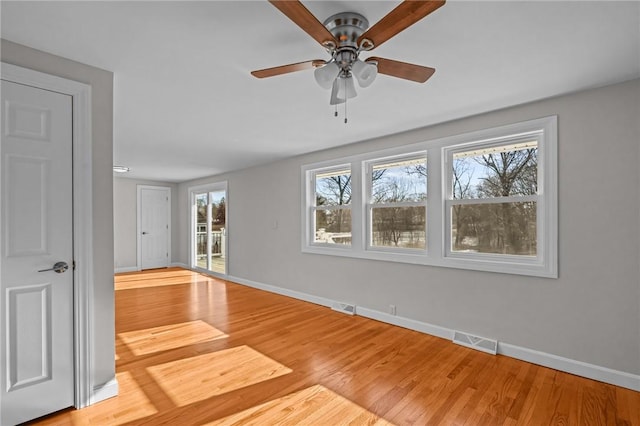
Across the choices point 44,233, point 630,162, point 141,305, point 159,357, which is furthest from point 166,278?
point 630,162

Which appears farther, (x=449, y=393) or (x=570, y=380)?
(x=570, y=380)

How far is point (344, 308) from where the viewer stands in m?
4.29

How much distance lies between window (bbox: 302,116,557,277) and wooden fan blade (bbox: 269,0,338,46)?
2.29 metres

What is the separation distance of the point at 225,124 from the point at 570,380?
3.97m

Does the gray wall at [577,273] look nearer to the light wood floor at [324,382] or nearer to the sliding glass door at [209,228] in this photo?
the light wood floor at [324,382]

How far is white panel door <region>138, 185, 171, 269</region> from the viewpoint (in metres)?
7.67

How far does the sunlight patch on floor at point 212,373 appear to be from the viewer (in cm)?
231

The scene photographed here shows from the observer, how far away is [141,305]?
459cm

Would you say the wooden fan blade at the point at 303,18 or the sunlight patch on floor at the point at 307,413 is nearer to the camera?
the wooden fan blade at the point at 303,18

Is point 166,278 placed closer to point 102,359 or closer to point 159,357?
point 159,357

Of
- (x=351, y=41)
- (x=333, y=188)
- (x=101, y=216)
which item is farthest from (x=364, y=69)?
(x=333, y=188)

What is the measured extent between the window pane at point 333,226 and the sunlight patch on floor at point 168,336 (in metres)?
2.02

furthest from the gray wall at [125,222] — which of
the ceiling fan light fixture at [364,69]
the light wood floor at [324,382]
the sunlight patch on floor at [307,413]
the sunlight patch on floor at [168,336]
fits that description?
the ceiling fan light fixture at [364,69]

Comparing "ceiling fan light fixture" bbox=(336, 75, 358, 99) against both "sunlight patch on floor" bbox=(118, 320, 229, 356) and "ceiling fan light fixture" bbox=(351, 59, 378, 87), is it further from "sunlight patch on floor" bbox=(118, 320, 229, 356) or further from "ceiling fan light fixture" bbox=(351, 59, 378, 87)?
"sunlight patch on floor" bbox=(118, 320, 229, 356)
